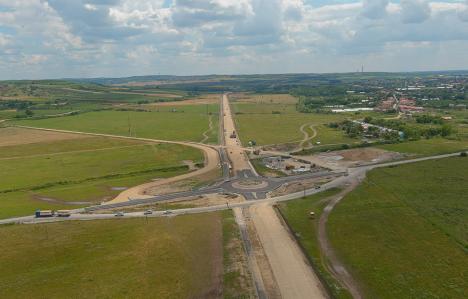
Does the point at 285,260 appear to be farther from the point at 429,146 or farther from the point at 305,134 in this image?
the point at 305,134

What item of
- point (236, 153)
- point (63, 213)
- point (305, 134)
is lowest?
point (63, 213)

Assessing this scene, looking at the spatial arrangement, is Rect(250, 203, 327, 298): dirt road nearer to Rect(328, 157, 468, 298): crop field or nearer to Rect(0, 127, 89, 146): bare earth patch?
Rect(328, 157, 468, 298): crop field

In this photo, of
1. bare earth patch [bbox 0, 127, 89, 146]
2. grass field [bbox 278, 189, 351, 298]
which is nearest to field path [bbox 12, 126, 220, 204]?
grass field [bbox 278, 189, 351, 298]

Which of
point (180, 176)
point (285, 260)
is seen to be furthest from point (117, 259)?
point (180, 176)

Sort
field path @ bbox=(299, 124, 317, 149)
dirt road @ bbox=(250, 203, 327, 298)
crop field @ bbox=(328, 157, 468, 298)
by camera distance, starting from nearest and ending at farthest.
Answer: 1. dirt road @ bbox=(250, 203, 327, 298)
2. crop field @ bbox=(328, 157, 468, 298)
3. field path @ bbox=(299, 124, 317, 149)

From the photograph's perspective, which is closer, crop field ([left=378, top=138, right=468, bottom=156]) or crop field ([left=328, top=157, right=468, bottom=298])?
crop field ([left=328, top=157, right=468, bottom=298])

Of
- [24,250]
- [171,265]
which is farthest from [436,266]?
[24,250]

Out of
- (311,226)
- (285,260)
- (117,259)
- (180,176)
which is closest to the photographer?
(285,260)

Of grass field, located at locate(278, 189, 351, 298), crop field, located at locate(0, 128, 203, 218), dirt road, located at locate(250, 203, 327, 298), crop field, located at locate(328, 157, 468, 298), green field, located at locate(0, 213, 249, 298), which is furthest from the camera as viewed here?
crop field, located at locate(0, 128, 203, 218)
